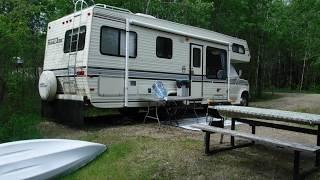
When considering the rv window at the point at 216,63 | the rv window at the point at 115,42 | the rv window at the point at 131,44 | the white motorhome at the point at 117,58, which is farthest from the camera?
the rv window at the point at 216,63

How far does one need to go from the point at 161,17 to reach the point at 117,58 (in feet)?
19.8

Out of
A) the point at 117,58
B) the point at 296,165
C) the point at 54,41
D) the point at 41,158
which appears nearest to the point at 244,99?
the point at 117,58

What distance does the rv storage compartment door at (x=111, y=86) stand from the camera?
9.19 m

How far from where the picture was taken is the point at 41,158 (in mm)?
4879

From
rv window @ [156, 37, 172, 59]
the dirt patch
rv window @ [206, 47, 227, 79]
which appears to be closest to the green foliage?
rv window @ [156, 37, 172, 59]

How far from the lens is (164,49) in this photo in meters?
10.8

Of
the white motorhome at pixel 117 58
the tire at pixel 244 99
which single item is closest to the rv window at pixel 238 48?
the tire at pixel 244 99

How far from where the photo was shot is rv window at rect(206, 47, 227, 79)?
12.1 meters

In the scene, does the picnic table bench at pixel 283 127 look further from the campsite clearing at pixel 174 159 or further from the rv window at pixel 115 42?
the rv window at pixel 115 42

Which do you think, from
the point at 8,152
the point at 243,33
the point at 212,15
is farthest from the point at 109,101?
the point at 243,33

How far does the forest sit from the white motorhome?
2.93 ft

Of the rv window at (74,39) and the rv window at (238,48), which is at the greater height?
the rv window at (238,48)

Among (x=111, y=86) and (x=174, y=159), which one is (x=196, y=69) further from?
(x=174, y=159)

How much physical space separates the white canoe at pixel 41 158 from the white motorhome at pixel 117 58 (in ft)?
11.8
